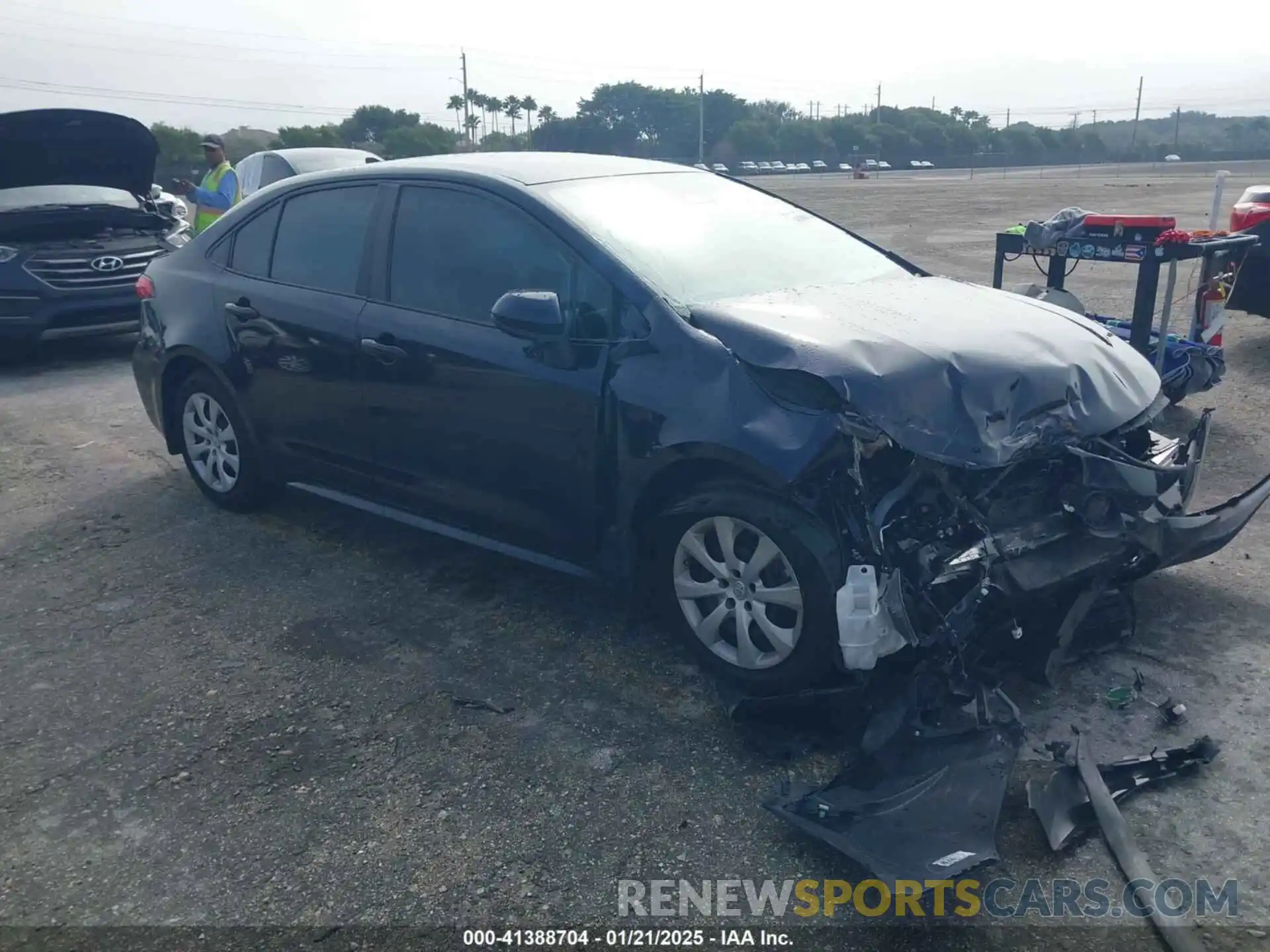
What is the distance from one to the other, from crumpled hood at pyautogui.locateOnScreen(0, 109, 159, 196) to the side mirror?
24.7 feet

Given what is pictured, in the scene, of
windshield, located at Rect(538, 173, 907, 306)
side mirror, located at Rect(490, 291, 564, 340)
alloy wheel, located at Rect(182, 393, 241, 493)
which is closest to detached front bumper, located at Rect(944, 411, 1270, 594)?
windshield, located at Rect(538, 173, 907, 306)

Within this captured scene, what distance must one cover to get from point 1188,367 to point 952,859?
5.03 meters

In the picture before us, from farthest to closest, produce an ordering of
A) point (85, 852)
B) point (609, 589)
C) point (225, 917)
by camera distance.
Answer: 1. point (609, 589)
2. point (85, 852)
3. point (225, 917)

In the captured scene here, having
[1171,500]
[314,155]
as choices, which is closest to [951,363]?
[1171,500]

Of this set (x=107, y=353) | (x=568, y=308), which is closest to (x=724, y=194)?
(x=568, y=308)

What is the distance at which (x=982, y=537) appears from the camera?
336cm

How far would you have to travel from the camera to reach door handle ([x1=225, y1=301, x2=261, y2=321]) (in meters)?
5.02

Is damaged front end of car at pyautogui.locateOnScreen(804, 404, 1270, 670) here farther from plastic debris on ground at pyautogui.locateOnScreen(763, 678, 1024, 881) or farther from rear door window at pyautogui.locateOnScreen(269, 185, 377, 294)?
rear door window at pyautogui.locateOnScreen(269, 185, 377, 294)

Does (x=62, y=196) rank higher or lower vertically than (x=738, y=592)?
higher

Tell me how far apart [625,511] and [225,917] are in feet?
5.91

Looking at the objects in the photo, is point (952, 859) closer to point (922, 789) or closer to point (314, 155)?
point (922, 789)

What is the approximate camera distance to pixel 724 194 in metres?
4.84

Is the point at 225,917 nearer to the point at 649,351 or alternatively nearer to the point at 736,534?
the point at 736,534

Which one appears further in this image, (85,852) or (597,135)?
(597,135)
